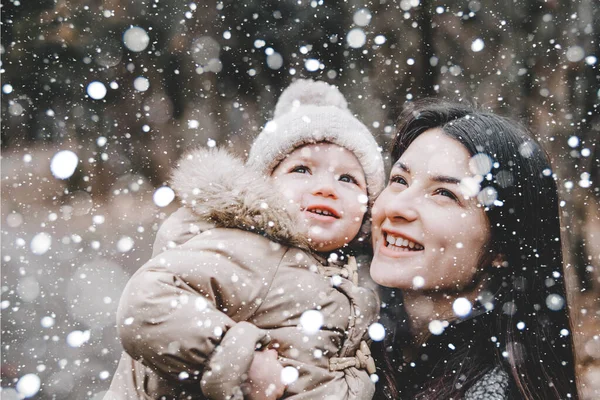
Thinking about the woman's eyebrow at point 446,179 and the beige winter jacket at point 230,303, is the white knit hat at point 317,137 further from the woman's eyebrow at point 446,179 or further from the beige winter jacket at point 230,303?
the woman's eyebrow at point 446,179

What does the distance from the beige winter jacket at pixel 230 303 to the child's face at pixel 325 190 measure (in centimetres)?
9

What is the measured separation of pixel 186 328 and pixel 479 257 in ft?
3.27

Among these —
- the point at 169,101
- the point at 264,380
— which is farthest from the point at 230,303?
the point at 169,101

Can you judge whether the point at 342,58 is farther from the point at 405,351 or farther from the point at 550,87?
the point at 405,351

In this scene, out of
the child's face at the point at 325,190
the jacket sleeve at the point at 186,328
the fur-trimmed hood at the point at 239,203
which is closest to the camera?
the jacket sleeve at the point at 186,328

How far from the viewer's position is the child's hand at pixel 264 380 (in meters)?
1.39

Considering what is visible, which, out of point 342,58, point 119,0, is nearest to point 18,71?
point 119,0

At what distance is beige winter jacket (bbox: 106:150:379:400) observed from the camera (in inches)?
51.9

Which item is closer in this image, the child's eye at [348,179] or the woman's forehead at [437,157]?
the woman's forehead at [437,157]

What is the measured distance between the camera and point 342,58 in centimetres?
318

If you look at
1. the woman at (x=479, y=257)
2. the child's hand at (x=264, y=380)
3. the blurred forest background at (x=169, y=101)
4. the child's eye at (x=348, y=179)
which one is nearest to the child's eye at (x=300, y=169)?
the child's eye at (x=348, y=179)

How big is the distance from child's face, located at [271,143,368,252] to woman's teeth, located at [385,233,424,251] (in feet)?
0.50

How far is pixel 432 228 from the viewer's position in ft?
5.17

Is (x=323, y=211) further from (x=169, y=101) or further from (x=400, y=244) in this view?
(x=169, y=101)
